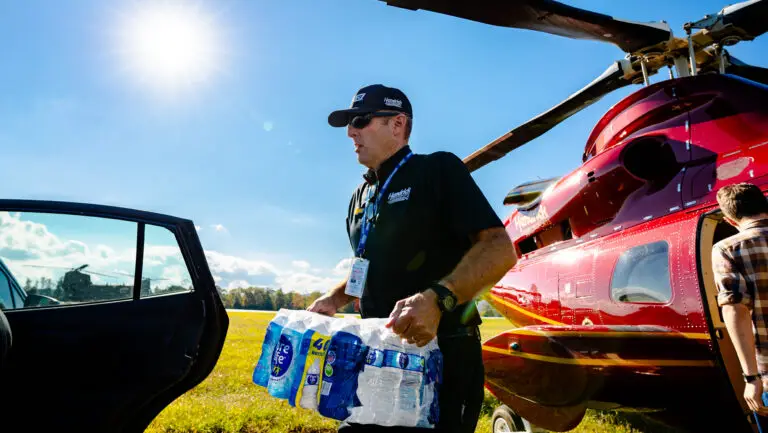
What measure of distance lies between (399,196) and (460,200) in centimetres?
29

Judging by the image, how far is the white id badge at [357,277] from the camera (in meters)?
1.97

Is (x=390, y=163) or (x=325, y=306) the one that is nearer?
(x=390, y=163)

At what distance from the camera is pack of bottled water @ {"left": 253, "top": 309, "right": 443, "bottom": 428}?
157 centimetres

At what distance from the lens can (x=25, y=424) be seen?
2.13 meters

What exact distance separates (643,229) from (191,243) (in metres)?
3.95

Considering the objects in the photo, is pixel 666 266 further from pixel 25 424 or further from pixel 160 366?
pixel 25 424

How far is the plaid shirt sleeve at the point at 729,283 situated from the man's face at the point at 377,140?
7.91 ft

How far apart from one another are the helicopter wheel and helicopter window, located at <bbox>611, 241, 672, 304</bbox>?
5.65 feet

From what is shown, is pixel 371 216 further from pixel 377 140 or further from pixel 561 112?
pixel 561 112

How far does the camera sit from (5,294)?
2529mm

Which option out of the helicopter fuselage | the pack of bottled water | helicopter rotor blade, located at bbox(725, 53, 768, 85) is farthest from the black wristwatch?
helicopter rotor blade, located at bbox(725, 53, 768, 85)

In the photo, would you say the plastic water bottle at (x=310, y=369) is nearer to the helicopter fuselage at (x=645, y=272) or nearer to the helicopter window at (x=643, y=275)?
the helicopter fuselage at (x=645, y=272)

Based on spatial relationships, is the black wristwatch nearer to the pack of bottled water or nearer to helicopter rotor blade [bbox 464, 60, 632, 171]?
the pack of bottled water

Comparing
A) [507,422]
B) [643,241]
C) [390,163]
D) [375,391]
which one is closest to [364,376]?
[375,391]
